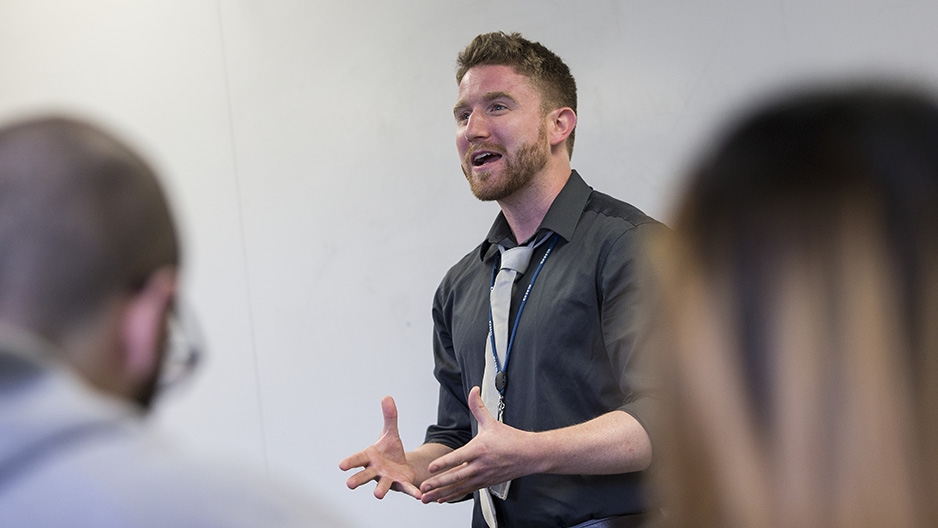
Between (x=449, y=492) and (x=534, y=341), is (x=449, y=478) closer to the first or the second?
(x=449, y=492)

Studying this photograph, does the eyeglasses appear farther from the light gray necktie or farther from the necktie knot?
the necktie knot

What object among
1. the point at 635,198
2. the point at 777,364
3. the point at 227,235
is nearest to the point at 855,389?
the point at 777,364

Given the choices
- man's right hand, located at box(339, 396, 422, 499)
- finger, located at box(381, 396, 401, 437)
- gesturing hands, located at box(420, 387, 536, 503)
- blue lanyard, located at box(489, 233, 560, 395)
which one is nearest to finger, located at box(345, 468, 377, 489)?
man's right hand, located at box(339, 396, 422, 499)

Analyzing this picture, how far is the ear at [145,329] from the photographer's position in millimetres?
772

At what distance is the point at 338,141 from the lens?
10.7 ft

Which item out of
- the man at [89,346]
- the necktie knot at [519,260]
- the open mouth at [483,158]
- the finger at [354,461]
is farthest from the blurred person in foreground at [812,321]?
the open mouth at [483,158]

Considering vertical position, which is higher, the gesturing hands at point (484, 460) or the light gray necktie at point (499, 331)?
the light gray necktie at point (499, 331)

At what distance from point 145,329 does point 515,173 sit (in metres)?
1.56

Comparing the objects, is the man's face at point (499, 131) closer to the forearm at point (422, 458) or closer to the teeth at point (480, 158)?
the teeth at point (480, 158)

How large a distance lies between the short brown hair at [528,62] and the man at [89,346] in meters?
1.69

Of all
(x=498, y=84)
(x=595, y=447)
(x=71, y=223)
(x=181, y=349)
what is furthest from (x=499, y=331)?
(x=71, y=223)

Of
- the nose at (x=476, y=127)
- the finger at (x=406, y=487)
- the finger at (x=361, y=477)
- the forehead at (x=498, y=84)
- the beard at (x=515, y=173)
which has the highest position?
the forehead at (x=498, y=84)

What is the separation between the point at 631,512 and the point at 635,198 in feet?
3.55

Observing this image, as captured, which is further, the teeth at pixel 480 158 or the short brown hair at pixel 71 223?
the teeth at pixel 480 158
